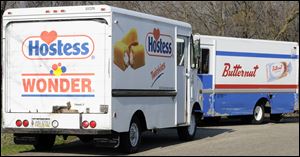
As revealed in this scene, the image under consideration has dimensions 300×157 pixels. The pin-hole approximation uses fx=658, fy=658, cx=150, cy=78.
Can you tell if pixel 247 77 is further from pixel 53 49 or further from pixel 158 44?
pixel 53 49

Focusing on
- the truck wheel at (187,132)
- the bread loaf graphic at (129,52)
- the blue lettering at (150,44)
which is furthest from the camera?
the truck wheel at (187,132)

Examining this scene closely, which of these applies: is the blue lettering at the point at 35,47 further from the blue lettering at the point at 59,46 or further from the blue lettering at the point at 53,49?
the blue lettering at the point at 59,46

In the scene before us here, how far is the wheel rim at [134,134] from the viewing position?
14.0m

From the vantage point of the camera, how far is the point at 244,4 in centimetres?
3438

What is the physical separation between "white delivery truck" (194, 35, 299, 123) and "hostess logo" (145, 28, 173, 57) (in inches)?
212

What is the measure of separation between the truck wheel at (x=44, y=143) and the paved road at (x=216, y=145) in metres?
0.21

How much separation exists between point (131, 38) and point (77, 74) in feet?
4.67

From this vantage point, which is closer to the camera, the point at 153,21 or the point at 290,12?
the point at 153,21

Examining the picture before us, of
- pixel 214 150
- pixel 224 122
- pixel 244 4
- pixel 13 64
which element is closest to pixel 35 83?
pixel 13 64

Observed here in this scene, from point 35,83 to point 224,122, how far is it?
12643 mm

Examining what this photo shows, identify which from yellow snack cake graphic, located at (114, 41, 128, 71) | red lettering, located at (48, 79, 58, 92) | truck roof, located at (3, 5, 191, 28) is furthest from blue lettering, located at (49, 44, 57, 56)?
yellow snack cake graphic, located at (114, 41, 128, 71)

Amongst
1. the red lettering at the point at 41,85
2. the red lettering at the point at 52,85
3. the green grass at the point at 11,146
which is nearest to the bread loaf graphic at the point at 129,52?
the red lettering at the point at 52,85

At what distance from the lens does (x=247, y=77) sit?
23.3 m

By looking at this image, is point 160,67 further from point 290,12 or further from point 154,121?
point 290,12
